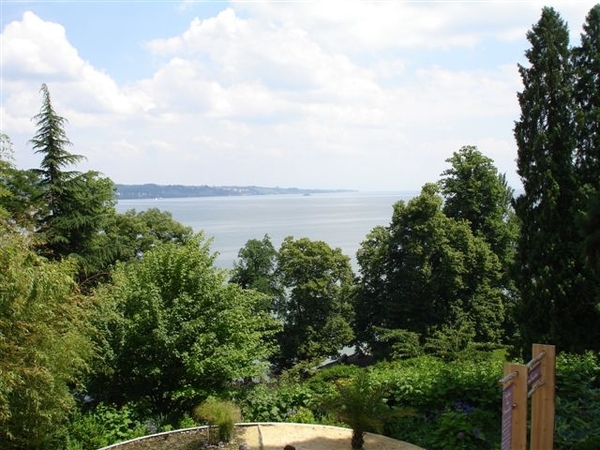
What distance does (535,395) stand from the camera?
15.1 ft

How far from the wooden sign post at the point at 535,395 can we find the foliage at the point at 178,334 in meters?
5.08

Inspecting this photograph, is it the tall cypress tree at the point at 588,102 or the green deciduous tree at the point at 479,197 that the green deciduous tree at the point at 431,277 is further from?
the tall cypress tree at the point at 588,102

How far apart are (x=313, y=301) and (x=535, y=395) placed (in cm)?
2151

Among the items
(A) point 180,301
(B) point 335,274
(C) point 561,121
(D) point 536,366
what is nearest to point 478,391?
(D) point 536,366

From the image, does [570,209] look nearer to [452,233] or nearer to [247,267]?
[452,233]

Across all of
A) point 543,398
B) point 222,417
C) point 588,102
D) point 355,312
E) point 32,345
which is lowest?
point 355,312

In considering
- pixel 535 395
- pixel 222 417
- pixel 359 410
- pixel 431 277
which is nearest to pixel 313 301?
pixel 431 277

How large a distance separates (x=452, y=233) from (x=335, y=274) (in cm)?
596

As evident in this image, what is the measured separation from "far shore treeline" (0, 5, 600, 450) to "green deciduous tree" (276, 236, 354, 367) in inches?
6.6

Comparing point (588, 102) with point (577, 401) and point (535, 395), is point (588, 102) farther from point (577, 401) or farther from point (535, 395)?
point (535, 395)

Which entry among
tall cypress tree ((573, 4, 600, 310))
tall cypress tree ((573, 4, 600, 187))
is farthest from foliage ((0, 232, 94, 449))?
tall cypress tree ((573, 4, 600, 187))

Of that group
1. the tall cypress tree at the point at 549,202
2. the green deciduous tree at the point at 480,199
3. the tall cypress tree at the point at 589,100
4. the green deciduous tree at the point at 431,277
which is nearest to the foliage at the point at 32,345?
the tall cypress tree at the point at 549,202

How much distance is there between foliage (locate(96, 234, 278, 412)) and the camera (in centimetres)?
882

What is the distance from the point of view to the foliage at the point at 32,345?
6.39 metres
